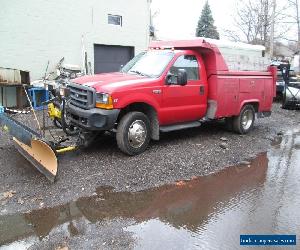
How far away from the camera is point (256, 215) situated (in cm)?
539

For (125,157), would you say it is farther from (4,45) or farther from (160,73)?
(4,45)

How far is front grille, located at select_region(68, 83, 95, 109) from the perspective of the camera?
729 cm

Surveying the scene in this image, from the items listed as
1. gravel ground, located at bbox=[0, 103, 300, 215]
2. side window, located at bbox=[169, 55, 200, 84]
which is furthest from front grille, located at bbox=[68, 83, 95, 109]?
side window, located at bbox=[169, 55, 200, 84]

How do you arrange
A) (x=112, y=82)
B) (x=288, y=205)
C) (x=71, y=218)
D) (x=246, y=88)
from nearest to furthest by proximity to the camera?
(x=71, y=218)
(x=288, y=205)
(x=112, y=82)
(x=246, y=88)

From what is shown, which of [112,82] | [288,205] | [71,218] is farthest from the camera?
[112,82]

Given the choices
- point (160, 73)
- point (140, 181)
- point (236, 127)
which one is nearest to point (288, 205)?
point (140, 181)

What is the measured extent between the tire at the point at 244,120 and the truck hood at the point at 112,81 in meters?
3.22

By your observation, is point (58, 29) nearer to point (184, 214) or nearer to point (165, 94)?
point (165, 94)

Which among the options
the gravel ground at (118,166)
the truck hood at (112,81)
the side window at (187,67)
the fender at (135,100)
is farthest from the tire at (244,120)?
the truck hood at (112,81)

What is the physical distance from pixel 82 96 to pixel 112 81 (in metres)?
0.67

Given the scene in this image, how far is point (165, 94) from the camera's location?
8.01m

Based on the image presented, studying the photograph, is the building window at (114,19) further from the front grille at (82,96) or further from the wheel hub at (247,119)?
A: the front grille at (82,96)

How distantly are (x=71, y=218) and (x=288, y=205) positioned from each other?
3223 mm

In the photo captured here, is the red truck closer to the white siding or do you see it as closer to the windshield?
the windshield
